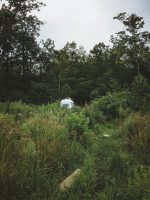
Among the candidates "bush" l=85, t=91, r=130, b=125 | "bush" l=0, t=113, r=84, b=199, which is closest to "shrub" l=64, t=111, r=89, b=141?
"bush" l=0, t=113, r=84, b=199

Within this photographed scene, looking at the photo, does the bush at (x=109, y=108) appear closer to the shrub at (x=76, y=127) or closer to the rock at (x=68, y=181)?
the shrub at (x=76, y=127)

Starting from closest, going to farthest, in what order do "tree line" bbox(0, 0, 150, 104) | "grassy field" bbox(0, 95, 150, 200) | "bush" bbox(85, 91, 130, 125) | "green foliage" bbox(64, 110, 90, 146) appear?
"grassy field" bbox(0, 95, 150, 200) → "green foliage" bbox(64, 110, 90, 146) → "bush" bbox(85, 91, 130, 125) → "tree line" bbox(0, 0, 150, 104)

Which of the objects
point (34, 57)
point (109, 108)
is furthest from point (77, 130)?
point (34, 57)

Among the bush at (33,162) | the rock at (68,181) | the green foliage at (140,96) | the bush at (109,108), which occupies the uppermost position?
the green foliage at (140,96)

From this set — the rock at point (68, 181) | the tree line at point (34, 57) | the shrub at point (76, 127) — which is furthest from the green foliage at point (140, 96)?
the tree line at point (34, 57)

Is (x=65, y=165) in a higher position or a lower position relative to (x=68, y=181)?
higher

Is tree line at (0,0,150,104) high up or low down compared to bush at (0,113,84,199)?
up

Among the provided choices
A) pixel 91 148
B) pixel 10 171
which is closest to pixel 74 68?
pixel 91 148

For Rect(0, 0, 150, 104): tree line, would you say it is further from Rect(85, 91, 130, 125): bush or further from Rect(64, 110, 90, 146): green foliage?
Rect(64, 110, 90, 146): green foliage

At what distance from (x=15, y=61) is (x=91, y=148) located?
3614 centimetres

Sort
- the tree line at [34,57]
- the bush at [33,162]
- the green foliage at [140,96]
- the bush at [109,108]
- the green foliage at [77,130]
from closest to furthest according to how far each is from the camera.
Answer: the bush at [33,162] → the green foliage at [77,130] → the bush at [109,108] → the green foliage at [140,96] → the tree line at [34,57]

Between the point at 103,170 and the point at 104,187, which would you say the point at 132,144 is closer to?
the point at 103,170

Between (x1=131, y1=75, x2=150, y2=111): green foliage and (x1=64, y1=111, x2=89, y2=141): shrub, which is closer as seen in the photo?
(x1=64, y1=111, x2=89, y2=141): shrub

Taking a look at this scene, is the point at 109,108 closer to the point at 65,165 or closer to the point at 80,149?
the point at 80,149
